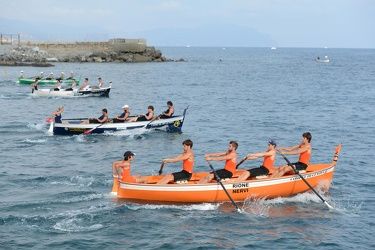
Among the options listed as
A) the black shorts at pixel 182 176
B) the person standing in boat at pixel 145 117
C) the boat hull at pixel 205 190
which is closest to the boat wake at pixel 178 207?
the boat hull at pixel 205 190

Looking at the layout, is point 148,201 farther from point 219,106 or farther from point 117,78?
point 117,78

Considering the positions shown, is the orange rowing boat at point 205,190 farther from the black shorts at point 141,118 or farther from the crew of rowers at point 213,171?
the black shorts at point 141,118

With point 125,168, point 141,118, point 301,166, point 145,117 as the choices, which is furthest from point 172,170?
point 141,118

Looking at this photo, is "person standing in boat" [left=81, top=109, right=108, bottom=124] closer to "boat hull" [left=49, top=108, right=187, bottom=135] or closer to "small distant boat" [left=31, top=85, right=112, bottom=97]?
"boat hull" [left=49, top=108, right=187, bottom=135]

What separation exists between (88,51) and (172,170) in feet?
317

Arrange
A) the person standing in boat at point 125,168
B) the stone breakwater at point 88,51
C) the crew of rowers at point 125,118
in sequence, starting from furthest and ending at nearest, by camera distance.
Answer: the stone breakwater at point 88,51
the crew of rowers at point 125,118
the person standing in boat at point 125,168

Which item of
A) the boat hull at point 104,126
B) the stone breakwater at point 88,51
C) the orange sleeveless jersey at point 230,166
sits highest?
the stone breakwater at point 88,51

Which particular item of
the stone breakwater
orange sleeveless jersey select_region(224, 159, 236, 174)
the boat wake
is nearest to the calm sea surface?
the boat wake

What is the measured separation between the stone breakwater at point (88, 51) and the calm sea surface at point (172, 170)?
5339 cm

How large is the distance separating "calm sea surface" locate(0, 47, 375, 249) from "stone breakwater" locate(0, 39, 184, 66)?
175ft

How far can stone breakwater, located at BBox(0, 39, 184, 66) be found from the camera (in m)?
109

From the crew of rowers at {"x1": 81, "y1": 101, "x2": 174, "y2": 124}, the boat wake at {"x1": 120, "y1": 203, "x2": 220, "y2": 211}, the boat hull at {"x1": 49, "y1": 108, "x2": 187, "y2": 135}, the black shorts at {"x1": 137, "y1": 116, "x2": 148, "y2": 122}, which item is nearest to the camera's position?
the boat wake at {"x1": 120, "y1": 203, "x2": 220, "y2": 211}

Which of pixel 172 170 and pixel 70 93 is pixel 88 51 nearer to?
pixel 70 93

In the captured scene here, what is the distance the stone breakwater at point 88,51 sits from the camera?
109188 millimetres
